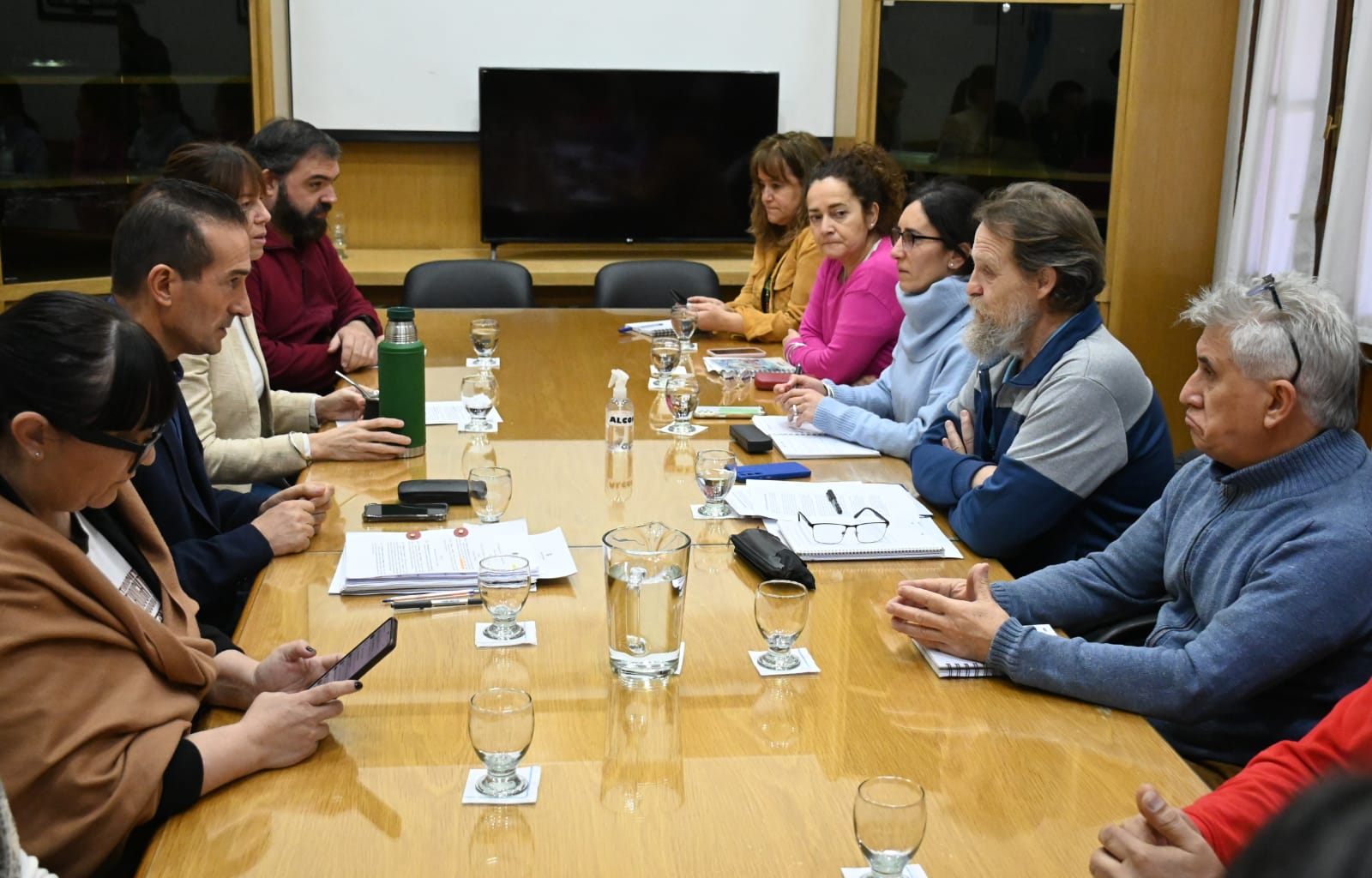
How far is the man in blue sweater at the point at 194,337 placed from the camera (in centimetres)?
216

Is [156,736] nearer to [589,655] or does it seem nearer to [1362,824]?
[589,655]

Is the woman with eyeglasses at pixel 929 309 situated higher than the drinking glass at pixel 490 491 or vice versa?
the woman with eyeglasses at pixel 929 309

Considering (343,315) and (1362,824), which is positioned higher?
(1362,824)

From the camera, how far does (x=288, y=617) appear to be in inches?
75.0

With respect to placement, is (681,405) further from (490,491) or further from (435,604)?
(435,604)

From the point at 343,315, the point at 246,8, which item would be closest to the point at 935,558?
the point at 343,315

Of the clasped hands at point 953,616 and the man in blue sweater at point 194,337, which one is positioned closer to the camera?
the clasped hands at point 953,616

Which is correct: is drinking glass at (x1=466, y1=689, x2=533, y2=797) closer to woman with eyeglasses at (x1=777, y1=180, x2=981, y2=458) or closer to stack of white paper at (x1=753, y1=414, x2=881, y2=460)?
stack of white paper at (x1=753, y1=414, x2=881, y2=460)

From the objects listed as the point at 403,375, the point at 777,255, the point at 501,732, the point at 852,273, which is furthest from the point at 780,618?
the point at 777,255

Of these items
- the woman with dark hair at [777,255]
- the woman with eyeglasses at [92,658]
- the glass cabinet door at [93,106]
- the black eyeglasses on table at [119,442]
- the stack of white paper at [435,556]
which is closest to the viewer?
the woman with eyeglasses at [92,658]

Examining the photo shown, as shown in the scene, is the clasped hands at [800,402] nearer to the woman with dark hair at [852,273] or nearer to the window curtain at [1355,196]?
the woman with dark hair at [852,273]

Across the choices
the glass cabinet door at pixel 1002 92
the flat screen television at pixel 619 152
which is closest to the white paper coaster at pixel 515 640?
the glass cabinet door at pixel 1002 92

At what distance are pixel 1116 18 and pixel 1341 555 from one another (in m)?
4.30

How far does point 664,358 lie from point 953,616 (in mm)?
1750
